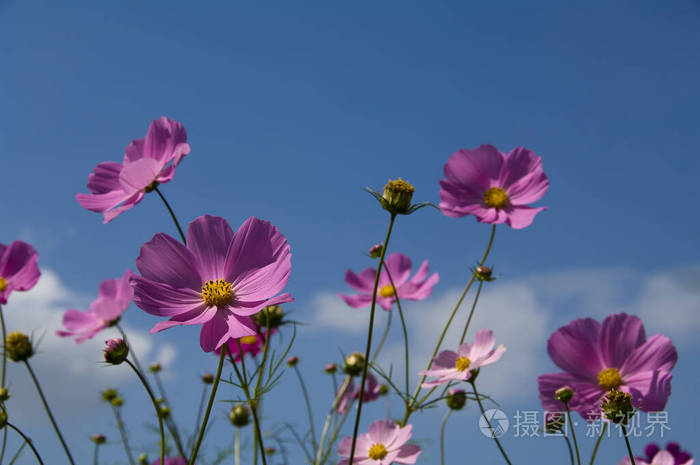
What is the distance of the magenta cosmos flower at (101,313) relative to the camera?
2.46 meters

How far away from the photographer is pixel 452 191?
1865mm

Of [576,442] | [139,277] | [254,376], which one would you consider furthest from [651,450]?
[139,277]

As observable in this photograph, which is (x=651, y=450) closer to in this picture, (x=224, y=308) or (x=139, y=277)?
(x=224, y=308)

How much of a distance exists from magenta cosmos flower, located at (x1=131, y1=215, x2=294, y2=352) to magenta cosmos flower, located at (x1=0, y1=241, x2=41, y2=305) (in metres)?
1.04

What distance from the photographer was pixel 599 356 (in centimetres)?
148

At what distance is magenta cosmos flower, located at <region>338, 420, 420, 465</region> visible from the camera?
1514mm

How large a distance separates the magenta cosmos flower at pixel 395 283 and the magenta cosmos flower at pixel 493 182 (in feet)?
1.48

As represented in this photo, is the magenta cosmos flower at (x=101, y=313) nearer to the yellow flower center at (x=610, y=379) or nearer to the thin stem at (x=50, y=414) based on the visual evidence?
the thin stem at (x=50, y=414)

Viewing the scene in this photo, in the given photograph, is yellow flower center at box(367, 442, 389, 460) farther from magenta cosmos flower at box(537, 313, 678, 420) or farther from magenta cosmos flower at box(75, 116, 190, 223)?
magenta cosmos flower at box(75, 116, 190, 223)

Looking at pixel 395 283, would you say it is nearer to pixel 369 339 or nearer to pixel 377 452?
pixel 377 452

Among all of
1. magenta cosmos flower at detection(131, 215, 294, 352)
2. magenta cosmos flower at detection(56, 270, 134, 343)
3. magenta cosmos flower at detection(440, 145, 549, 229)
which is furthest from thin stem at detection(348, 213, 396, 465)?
magenta cosmos flower at detection(56, 270, 134, 343)

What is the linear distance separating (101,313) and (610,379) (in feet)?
6.19

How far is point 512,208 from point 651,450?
107 cm

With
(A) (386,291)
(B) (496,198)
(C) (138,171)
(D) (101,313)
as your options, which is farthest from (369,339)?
(D) (101,313)
